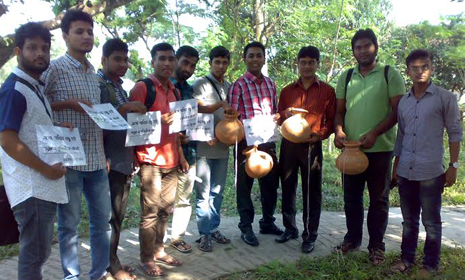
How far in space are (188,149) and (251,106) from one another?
778 mm

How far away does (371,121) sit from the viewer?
138 inches

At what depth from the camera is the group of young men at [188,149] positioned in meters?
2.28

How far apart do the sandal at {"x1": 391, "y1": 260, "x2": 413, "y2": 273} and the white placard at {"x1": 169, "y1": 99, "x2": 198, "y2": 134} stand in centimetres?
224

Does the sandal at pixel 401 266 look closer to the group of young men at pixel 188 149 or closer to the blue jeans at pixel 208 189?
the group of young men at pixel 188 149

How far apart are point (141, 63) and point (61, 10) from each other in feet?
11.2

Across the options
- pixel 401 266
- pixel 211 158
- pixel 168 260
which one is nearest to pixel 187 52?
pixel 211 158

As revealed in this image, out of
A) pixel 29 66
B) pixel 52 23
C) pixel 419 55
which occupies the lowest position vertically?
pixel 29 66

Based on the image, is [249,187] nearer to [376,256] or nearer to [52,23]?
[376,256]

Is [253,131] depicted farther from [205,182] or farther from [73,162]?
[73,162]

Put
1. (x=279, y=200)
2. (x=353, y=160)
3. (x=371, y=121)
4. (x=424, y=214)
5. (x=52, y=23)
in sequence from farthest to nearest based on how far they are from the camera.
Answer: (x=52, y=23) → (x=279, y=200) → (x=371, y=121) → (x=353, y=160) → (x=424, y=214)

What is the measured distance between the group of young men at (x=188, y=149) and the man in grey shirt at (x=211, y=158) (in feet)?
0.04

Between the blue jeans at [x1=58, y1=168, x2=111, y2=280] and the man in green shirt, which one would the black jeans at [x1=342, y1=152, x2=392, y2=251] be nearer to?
the man in green shirt

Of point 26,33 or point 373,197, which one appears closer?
point 26,33

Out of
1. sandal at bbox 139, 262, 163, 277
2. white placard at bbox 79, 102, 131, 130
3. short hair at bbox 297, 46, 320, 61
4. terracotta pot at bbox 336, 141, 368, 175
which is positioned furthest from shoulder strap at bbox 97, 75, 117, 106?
terracotta pot at bbox 336, 141, 368, 175
